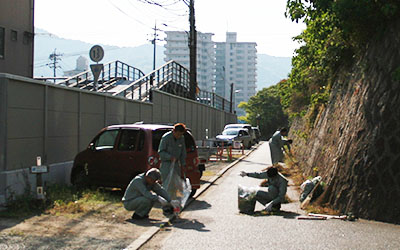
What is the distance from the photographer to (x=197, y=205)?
11031 mm

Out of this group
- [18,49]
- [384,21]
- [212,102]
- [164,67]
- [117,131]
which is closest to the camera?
[384,21]

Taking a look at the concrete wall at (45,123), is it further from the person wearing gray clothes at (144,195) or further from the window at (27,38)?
Result: the window at (27,38)

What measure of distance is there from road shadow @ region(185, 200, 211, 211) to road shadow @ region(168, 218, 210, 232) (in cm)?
139

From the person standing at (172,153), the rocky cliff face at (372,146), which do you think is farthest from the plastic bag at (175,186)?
the rocky cliff face at (372,146)

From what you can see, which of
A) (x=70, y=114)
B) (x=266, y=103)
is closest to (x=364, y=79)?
(x=70, y=114)

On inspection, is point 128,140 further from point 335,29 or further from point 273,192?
point 335,29

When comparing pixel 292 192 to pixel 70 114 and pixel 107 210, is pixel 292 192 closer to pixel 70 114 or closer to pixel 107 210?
pixel 107 210

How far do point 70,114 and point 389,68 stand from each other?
831 centimetres

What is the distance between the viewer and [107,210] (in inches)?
380

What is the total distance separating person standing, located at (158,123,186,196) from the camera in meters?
9.68

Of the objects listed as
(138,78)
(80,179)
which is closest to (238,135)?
(138,78)

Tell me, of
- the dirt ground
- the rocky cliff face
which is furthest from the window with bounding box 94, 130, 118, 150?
the rocky cliff face

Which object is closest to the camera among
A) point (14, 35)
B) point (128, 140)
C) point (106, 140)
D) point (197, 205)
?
point (197, 205)

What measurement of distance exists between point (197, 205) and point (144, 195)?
255 centimetres
